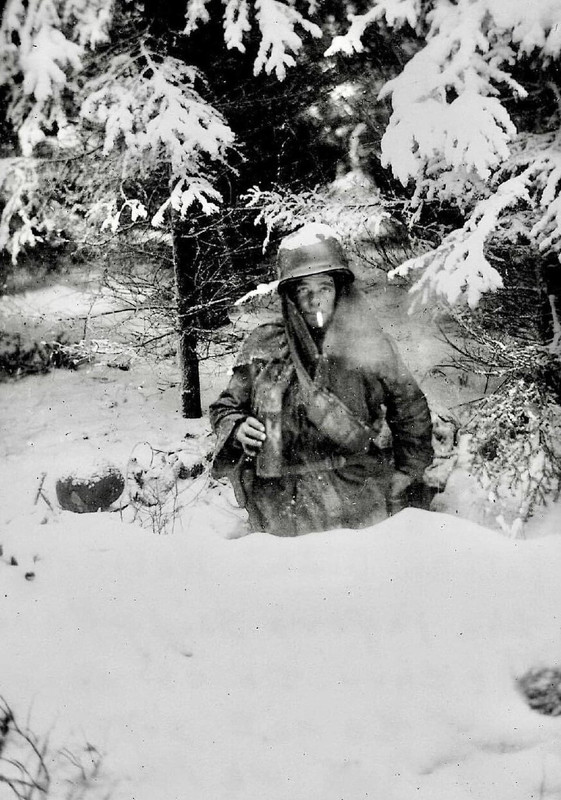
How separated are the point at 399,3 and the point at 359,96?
5.19 ft

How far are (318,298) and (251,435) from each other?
2.81ft

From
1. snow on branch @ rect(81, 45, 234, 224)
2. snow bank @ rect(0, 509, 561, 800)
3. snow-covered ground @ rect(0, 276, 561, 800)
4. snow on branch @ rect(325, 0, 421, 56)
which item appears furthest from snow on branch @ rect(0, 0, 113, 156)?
snow bank @ rect(0, 509, 561, 800)


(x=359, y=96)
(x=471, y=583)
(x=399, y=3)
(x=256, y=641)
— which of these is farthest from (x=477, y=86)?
(x=256, y=641)

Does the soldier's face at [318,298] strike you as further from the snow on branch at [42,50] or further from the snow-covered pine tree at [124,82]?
the snow on branch at [42,50]

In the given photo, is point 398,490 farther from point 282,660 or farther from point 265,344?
point 282,660

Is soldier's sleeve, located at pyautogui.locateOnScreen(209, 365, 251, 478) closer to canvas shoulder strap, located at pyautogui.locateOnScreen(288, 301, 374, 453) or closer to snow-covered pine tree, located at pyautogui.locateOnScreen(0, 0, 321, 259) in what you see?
canvas shoulder strap, located at pyautogui.locateOnScreen(288, 301, 374, 453)

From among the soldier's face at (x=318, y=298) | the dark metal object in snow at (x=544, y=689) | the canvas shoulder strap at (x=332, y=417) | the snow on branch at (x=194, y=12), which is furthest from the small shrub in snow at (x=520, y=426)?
the snow on branch at (x=194, y=12)

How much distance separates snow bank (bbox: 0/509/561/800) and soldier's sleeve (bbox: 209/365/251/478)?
0.80 meters

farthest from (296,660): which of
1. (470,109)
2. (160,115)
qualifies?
(160,115)

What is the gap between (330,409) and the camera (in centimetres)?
312

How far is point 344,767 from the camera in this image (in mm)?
1707

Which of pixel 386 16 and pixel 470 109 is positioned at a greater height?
pixel 386 16

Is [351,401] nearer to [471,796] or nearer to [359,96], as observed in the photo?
[471,796]

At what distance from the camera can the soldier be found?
10.3ft
